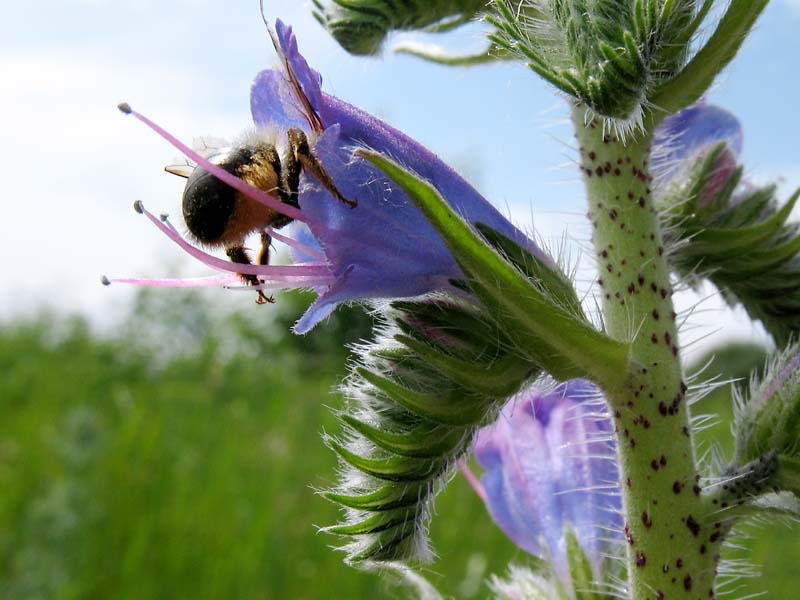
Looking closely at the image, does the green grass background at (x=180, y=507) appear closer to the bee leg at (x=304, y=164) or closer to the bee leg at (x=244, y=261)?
the bee leg at (x=244, y=261)

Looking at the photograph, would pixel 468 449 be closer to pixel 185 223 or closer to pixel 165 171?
pixel 185 223

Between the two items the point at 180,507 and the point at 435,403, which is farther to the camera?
the point at 180,507

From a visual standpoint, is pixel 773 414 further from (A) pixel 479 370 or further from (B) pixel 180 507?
(B) pixel 180 507

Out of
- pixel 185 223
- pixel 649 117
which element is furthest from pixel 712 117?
pixel 185 223

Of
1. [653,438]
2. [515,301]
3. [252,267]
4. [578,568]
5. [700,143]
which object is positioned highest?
[700,143]

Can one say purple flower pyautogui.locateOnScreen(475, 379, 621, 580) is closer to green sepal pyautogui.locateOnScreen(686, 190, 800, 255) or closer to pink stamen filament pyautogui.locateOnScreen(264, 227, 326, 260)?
green sepal pyautogui.locateOnScreen(686, 190, 800, 255)

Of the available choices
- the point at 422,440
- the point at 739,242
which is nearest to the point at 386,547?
the point at 422,440

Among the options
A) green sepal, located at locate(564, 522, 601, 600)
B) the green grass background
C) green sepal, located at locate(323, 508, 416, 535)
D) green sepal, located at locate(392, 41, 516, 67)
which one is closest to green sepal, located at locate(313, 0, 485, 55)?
green sepal, located at locate(392, 41, 516, 67)
